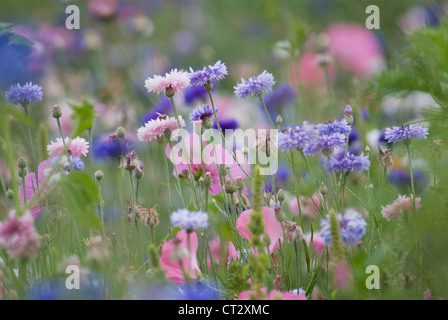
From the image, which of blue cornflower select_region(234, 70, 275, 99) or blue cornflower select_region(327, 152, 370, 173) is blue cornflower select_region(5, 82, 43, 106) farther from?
blue cornflower select_region(327, 152, 370, 173)

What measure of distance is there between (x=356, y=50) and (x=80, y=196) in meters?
1.49

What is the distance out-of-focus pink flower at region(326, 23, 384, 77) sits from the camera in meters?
1.93

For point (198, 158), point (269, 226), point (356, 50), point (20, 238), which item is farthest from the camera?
point (356, 50)

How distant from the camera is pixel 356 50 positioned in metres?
1.95

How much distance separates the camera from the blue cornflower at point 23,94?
0.75 metres

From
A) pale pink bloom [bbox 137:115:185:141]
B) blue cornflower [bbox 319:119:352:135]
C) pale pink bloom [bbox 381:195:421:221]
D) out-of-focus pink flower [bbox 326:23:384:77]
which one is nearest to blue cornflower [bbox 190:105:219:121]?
pale pink bloom [bbox 137:115:185:141]

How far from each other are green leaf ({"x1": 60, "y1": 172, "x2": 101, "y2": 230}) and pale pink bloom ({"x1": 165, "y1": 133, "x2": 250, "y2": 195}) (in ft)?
0.61

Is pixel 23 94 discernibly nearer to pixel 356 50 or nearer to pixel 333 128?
pixel 333 128

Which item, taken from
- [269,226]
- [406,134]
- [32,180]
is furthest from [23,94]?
[406,134]

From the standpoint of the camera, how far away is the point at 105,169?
1467 millimetres

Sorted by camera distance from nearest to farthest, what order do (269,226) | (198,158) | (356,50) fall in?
(269,226)
(198,158)
(356,50)

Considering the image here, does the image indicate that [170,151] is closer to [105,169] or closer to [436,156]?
[436,156]

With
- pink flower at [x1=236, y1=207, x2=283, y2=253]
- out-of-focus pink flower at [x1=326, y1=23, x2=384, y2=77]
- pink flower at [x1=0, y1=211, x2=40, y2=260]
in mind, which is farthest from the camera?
out-of-focus pink flower at [x1=326, y1=23, x2=384, y2=77]
